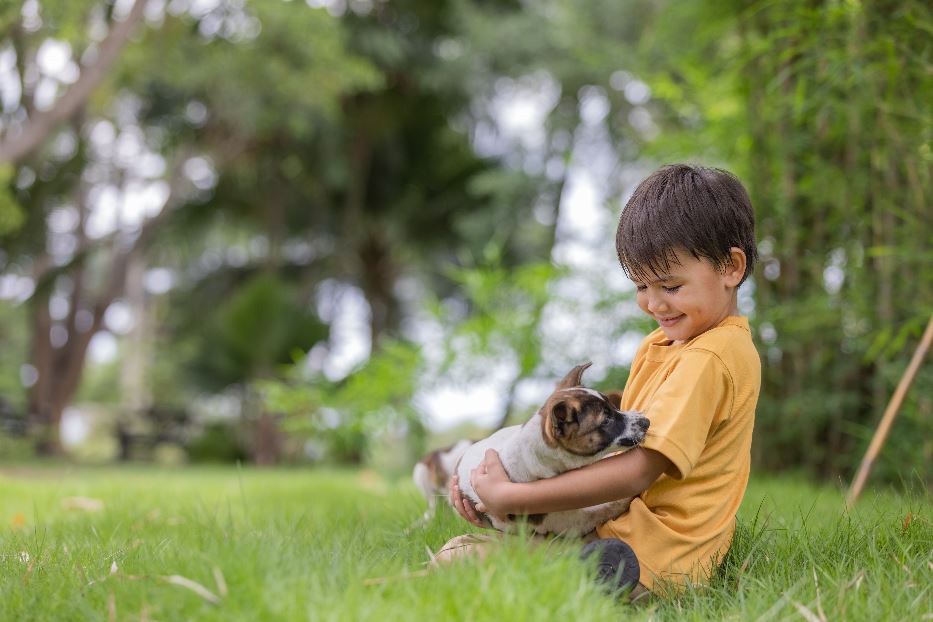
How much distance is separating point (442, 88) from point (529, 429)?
592 inches

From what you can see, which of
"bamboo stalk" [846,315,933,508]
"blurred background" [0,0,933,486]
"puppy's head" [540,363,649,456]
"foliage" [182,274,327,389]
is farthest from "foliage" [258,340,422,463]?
"foliage" [182,274,327,389]

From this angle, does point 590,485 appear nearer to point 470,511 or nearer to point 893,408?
point 470,511

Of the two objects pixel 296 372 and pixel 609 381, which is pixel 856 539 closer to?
pixel 609 381

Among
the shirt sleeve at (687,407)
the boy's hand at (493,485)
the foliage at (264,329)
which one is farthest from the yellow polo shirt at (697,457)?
the foliage at (264,329)

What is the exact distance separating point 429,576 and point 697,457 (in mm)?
721

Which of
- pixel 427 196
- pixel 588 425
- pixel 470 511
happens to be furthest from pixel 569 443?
→ pixel 427 196

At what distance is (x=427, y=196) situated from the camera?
17.5 meters

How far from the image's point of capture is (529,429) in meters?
2.27

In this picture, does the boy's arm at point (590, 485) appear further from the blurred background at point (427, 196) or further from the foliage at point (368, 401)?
the foliage at point (368, 401)

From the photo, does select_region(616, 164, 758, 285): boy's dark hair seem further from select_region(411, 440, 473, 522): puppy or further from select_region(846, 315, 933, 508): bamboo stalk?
select_region(846, 315, 933, 508): bamboo stalk

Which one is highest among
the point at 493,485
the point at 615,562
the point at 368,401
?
the point at 493,485

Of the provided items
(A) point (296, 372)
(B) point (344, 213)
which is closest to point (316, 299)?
(B) point (344, 213)

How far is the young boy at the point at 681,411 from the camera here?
86.7 inches

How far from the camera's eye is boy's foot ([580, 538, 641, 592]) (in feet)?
7.14
